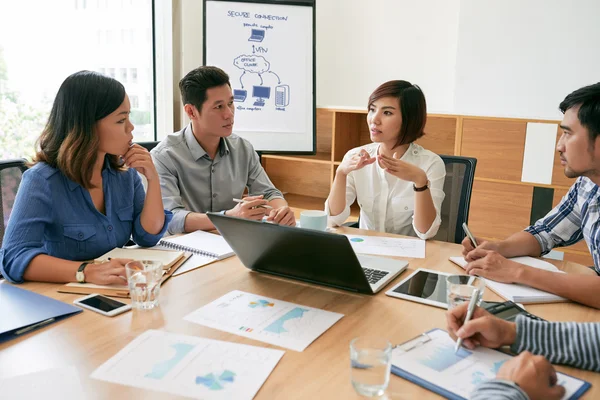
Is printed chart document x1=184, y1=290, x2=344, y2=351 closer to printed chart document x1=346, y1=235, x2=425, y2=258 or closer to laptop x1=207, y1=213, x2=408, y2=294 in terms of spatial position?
laptop x1=207, y1=213, x2=408, y2=294

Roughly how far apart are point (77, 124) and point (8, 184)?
1.22 feet

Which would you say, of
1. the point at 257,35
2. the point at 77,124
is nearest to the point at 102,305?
the point at 77,124

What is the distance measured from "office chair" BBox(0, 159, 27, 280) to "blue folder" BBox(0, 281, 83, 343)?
1.48 feet

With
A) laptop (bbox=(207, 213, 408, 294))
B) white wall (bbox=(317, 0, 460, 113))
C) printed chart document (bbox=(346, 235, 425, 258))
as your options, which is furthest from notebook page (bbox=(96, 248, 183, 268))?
white wall (bbox=(317, 0, 460, 113))

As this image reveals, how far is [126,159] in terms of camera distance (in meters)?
1.69

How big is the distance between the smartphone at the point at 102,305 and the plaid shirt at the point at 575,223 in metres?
1.31

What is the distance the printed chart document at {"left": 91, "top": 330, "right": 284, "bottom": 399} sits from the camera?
0.89m

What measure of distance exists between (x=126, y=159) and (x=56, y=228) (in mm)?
305

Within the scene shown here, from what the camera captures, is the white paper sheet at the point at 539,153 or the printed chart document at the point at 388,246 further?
the white paper sheet at the point at 539,153

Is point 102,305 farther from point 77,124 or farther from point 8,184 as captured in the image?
point 8,184

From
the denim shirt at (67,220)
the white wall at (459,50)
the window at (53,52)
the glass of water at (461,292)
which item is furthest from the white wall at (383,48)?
the glass of water at (461,292)

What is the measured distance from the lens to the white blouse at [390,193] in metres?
2.18

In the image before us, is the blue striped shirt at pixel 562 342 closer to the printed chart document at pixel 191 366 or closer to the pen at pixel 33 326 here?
the printed chart document at pixel 191 366

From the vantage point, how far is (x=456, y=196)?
2.19 m
